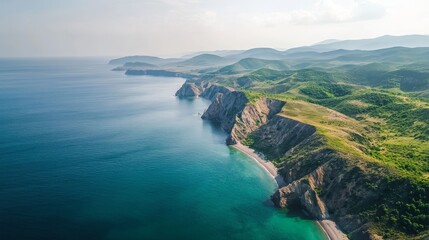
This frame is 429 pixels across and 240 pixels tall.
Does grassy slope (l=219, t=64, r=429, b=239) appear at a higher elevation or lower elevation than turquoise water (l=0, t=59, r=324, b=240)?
higher

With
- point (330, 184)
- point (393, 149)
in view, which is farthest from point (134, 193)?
point (393, 149)

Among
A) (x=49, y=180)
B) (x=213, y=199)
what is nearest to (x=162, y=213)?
(x=213, y=199)

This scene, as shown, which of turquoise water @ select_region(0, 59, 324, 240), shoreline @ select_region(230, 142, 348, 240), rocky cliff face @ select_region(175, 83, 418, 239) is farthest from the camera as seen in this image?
rocky cliff face @ select_region(175, 83, 418, 239)

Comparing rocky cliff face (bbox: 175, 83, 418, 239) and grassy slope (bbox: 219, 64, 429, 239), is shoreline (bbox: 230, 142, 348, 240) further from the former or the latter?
grassy slope (bbox: 219, 64, 429, 239)

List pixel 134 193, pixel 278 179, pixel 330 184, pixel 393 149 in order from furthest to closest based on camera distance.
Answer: pixel 393 149, pixel 278 179, pixel 134 193, pixel 330 184

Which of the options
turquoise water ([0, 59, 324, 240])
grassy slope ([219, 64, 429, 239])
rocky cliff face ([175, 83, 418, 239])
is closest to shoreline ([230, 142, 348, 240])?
rocky cliff face ([175, 83, 418, 239])

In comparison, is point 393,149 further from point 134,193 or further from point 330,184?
point 134,193

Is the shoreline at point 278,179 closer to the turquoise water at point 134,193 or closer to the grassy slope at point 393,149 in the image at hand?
the turquoise water at point 134,193

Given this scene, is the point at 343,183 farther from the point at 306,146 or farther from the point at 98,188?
the point at 98,188
